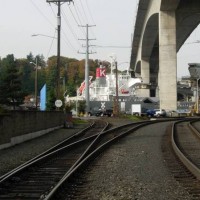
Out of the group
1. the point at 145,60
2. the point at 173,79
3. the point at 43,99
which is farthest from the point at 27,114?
the point at 145,60

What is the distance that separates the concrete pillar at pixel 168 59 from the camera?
204 ft

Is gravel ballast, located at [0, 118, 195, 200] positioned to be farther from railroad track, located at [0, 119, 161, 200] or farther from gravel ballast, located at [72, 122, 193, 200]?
railroad track, located at [0, 119, 161, 200]

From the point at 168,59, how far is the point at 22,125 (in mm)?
41181

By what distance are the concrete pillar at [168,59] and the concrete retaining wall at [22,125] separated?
30157 millimetres

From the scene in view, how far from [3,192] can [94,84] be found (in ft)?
367

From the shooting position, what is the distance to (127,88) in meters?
119

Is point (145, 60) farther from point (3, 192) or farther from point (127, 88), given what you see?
point (3, 192)

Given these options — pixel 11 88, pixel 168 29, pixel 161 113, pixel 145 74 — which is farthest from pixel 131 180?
pixel 145 74

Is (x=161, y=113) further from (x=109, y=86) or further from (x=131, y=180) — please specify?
(x=131, y=180)

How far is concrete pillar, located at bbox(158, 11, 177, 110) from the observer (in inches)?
2450

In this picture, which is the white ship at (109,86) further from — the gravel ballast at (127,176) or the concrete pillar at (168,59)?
the gravel ballast at (127,176)

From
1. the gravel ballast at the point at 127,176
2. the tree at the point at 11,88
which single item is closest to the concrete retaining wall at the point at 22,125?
the gravel ballast at the point at 127,176

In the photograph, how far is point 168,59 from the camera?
6266cm

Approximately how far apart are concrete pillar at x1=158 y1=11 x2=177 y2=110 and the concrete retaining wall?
3016 centimetres
